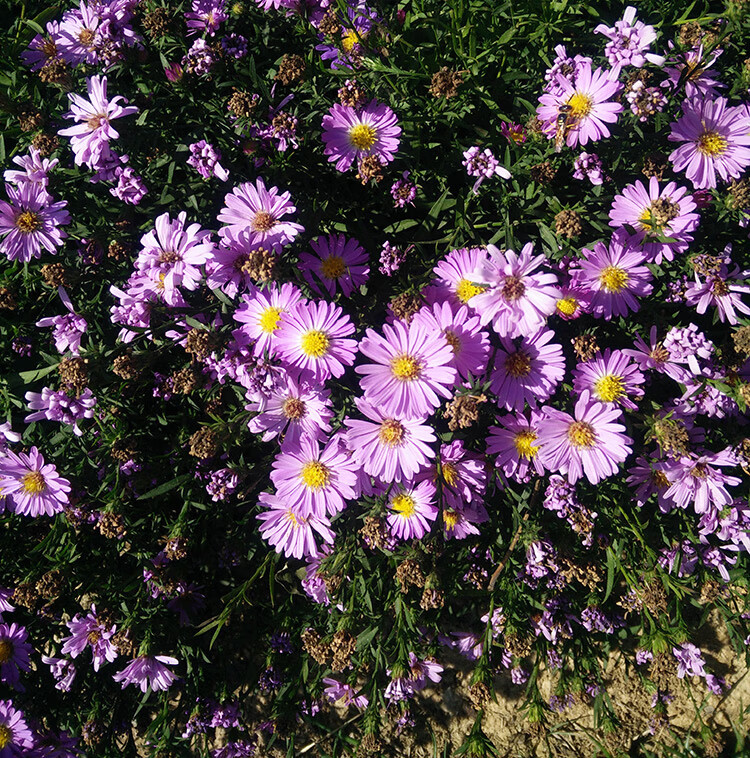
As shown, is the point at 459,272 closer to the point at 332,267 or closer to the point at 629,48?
the point at 332,267

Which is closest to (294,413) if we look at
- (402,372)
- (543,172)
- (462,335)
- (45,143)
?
(402,372)

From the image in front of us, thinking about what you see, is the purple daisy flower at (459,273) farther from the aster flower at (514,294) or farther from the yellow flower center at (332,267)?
the yellow flower center at (332,267)

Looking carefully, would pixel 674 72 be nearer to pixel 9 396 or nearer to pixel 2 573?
pixel 9 396

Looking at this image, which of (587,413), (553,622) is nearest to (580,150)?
(587,413)

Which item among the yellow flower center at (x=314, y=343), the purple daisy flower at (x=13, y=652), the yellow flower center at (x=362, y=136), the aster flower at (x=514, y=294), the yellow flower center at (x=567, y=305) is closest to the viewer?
the aster flower at (x=514, y=294)

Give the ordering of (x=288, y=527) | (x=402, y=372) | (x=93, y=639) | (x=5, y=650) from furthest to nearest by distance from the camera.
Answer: (x=5, y=650), (x=93, y=639), (x=288, y=527), (x=402, y=372)

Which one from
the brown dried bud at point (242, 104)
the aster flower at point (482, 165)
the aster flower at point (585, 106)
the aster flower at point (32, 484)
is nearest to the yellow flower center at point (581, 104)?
the aster flower at point (585, 106)
